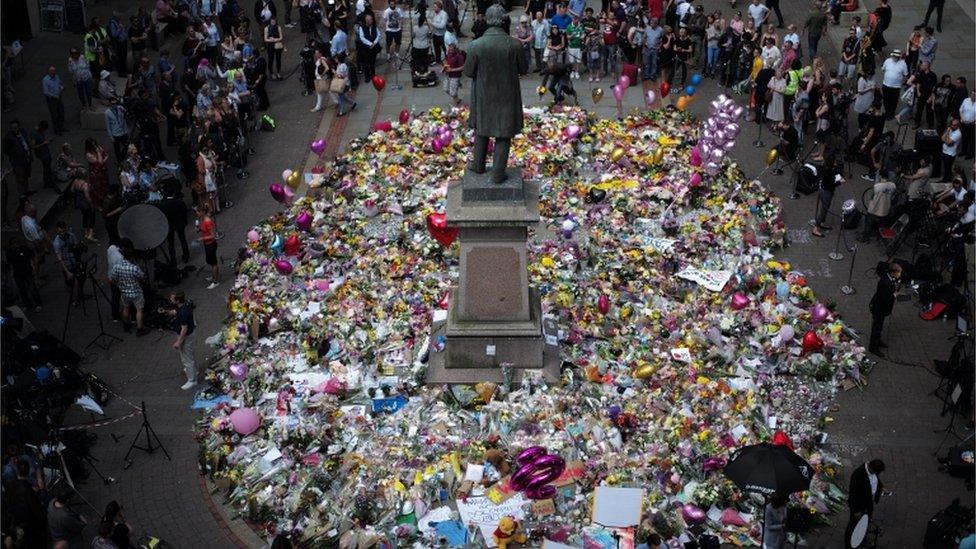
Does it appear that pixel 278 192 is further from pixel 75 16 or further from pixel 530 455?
pixel 75 16

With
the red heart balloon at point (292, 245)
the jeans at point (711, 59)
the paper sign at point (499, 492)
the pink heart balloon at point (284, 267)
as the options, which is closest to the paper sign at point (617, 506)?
the paper sign at point (499, 492)

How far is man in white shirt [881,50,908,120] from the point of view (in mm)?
23781

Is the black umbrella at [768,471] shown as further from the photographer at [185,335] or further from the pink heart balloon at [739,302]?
the photographer at [185,335]

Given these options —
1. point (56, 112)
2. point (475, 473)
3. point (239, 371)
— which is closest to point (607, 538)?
point (475, 473)

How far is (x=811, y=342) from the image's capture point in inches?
650

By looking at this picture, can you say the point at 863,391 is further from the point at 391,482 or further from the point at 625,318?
the point at 391,482

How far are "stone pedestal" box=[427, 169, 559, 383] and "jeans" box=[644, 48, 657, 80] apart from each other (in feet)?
38.1

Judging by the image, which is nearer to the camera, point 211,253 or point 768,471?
point 768,471

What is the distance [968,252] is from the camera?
19.4 m

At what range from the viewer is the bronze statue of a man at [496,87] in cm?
1459

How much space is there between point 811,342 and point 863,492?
142 inches

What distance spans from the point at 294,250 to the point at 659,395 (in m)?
6.69

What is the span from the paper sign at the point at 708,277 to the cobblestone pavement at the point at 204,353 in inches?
62.7

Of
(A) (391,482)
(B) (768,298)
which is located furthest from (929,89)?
(A) (391,482)
